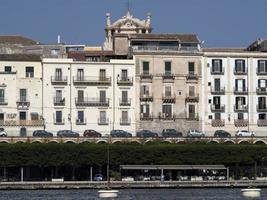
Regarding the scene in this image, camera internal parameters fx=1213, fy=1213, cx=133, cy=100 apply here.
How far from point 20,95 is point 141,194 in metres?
31.5

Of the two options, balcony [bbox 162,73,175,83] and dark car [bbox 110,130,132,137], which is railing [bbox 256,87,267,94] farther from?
dark car [bbox 110,130,132,137]

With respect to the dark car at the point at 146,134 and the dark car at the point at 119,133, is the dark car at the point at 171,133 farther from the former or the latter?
the dark car at the point at 119,133

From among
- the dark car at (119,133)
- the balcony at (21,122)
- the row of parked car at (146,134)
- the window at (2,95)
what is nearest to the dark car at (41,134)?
the row of parked car at (146,134)

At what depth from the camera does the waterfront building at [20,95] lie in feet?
433

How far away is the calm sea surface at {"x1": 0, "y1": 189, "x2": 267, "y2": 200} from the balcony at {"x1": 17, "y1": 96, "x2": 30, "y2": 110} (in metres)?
21.9

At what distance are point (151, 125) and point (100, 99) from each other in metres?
6.54

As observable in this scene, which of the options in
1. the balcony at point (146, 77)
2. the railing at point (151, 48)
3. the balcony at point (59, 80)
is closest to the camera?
the balcony at point (59, 80)

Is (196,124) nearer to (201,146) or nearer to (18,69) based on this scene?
(201,146)

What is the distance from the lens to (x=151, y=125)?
445 ft

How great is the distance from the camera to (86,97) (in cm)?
13388

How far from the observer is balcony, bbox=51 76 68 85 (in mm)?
133625

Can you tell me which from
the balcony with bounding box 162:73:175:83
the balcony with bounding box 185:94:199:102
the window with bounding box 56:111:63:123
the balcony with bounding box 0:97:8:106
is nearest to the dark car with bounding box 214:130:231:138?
the balcony with bounding box 185:94:199:102

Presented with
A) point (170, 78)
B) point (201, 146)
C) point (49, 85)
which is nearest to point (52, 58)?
point (49, 85)

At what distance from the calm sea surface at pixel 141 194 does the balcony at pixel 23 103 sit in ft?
71.9
